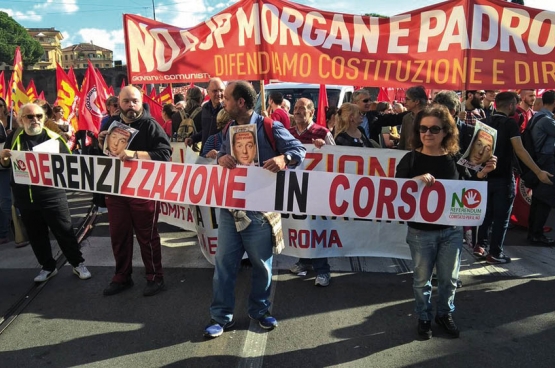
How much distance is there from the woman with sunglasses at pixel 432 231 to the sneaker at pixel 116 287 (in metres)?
2.54

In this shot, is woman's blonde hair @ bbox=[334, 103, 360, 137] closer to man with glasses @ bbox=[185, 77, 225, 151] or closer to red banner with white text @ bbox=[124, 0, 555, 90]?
red banner with white text @ bbox=[124, 0, 555, 90]

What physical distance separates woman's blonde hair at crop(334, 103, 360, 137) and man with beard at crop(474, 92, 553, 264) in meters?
1.48

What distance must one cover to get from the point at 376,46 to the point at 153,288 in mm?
3005

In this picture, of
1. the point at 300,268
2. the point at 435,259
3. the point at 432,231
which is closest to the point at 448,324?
the point at 435,259

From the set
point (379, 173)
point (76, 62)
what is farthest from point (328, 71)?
point (76, 62)

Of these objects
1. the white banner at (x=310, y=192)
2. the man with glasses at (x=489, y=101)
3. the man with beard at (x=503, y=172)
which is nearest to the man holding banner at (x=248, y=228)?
the white banner at (x=310, y=192)

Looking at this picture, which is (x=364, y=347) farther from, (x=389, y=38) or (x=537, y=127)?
(x=537, y=127)

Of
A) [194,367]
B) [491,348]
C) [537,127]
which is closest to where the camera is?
[194,367]

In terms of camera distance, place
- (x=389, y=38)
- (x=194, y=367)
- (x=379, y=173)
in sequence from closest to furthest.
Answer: (x=194, y=367) < (x=389, y=38) < (x=379, y=173)

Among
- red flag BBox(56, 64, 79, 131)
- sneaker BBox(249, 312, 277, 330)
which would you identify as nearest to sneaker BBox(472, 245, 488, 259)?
sneaker BBox(249, 312, 277, 330)

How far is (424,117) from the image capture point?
296cm

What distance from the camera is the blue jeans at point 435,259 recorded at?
9.99 ft

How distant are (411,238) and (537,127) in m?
3.10

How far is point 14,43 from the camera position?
100500 mm
